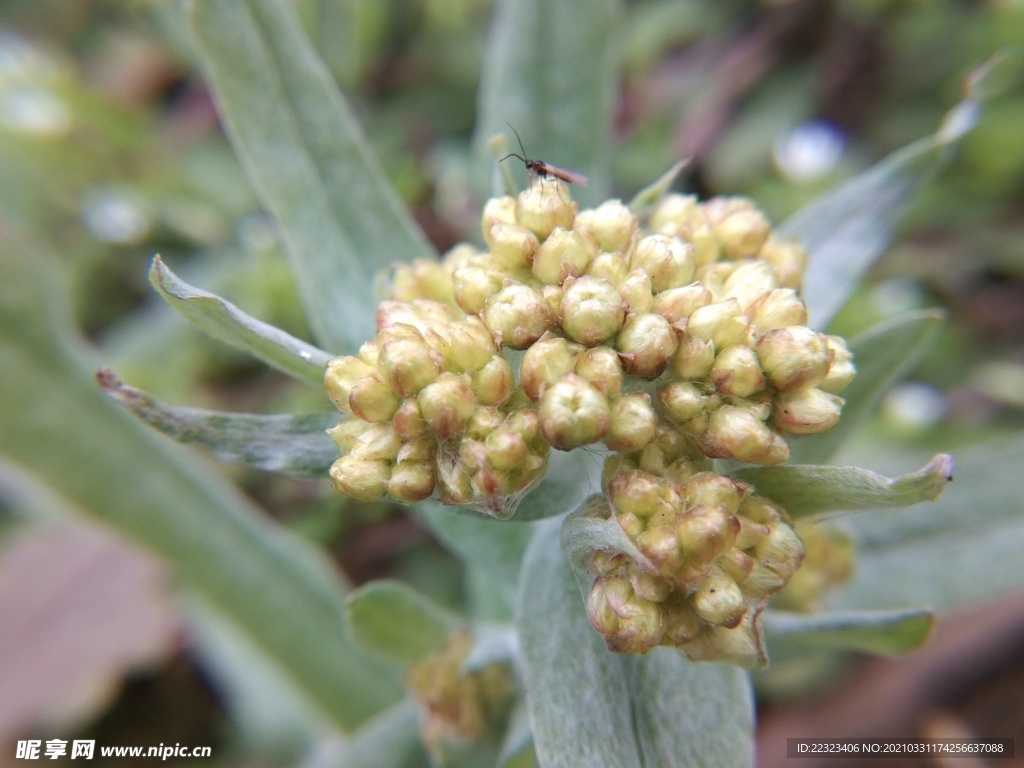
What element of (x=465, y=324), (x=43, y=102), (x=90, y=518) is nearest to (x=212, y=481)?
(x=90, y=518)

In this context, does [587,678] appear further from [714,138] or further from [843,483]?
[714,138]

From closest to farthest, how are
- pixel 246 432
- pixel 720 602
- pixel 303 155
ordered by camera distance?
pixel 720 602 < pixel 246 432 < pixel 303 155

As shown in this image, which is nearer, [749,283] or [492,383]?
[492,383]

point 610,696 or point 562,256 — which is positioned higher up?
point 562,256

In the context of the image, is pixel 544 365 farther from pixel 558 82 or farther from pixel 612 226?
pixel 558 82

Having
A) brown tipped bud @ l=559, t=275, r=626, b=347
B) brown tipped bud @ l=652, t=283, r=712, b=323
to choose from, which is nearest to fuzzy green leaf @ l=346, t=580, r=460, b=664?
brown tipped bud @ l=559, t=275, r=626, b=347

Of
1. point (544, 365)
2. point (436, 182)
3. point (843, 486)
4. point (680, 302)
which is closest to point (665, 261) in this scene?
point (680, 302)

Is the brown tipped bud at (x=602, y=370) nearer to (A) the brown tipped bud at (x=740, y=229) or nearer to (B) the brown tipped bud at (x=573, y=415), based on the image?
(B) the brown tipped bud at (x=573, y=415)
